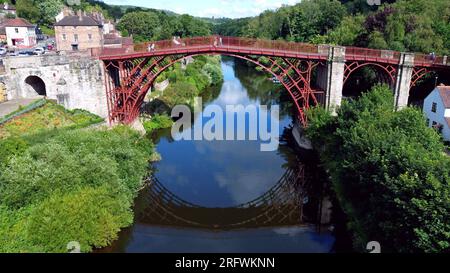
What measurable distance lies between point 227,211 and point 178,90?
2225 centimetres

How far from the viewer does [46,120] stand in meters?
27.9

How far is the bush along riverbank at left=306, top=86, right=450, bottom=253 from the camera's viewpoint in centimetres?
1312

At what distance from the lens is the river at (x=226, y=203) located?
19344 mm

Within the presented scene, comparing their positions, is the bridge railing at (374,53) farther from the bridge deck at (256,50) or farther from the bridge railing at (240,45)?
the bridge railing at (240,45)

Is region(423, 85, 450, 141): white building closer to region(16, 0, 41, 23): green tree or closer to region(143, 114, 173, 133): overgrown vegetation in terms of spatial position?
region(143, 114, 173, 133): overgrown vegetation

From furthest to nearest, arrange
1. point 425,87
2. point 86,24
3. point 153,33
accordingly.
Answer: point 153,33, point 86,24, point 425,87

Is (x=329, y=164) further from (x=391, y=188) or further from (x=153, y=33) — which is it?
(x=153, y=33)

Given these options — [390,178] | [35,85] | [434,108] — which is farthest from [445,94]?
[35,85]

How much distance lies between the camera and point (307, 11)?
276ft

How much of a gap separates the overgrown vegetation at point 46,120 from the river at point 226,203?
6.28 meters

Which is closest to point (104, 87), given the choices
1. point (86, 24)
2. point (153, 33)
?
point (86, 24)

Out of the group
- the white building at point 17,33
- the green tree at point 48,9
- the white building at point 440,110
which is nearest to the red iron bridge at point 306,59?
the white building at point 440,110

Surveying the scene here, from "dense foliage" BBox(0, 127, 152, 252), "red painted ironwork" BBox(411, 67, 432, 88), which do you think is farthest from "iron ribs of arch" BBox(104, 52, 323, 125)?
"dense foliage" BBox(0, 127, 152, 252)

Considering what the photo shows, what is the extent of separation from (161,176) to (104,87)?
922 centimetres
